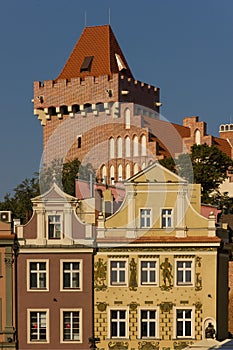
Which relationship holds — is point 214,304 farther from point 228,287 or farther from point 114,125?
point 114,125

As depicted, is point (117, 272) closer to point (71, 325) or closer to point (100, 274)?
point (100, 274)

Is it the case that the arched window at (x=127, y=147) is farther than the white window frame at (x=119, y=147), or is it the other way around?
the white window frame at (x=119, y=147)

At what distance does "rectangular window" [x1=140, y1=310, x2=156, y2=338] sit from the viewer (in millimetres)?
54688

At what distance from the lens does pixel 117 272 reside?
55.2m

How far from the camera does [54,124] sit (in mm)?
103938

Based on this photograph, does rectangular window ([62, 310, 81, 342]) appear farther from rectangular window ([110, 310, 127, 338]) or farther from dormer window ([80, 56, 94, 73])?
dormer window ([80, 56, 94, 73])

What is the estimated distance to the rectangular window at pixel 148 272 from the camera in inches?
2167

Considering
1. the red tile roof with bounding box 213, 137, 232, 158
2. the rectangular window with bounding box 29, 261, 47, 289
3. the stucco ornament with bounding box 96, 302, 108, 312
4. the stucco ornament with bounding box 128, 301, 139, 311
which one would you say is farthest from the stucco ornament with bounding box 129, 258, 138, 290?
the red tile roof with bounding box 213, 137, 232, 158

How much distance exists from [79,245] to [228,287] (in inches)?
307

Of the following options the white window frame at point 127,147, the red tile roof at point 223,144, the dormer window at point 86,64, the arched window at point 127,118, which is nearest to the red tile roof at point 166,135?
the arched window at point 127,118

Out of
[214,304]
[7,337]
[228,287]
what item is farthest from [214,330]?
[7,337]

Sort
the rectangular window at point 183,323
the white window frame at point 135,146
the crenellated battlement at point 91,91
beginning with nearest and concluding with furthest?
the rectangular window at point 183,323 < the white window frame at point 135,146 < the crenellated battlement at point 91,91

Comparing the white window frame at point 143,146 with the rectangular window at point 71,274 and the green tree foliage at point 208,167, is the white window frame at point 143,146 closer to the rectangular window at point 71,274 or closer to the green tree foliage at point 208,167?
the green tree foliage at point 208,167

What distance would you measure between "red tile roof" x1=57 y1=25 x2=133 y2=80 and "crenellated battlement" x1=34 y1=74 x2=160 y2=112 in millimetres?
1513
